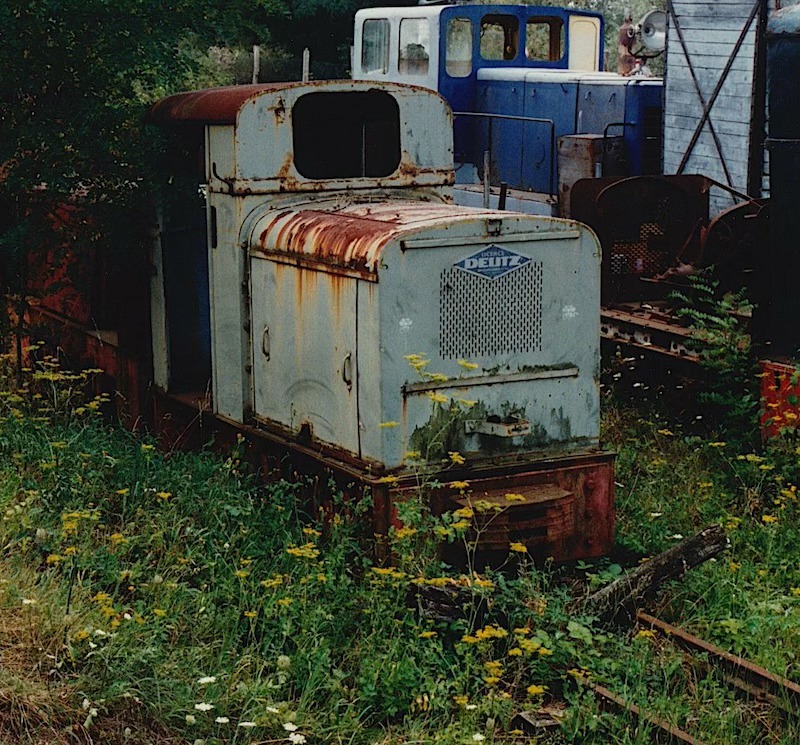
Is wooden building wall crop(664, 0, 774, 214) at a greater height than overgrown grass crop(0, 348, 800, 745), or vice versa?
wooden building wall crop(664, 0, 774, 214)

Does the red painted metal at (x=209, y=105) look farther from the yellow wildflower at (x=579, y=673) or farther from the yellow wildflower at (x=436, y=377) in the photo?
the yellow wildflower at (x=579, y=673)

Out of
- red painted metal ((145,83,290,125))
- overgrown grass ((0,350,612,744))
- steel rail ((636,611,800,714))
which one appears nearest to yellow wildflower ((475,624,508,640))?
overgrown grass ((0,350,612,744))

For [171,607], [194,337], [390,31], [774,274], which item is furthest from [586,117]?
[171,607]

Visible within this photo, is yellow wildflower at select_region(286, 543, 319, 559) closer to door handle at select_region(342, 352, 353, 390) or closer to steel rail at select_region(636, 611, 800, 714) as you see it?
door handle at select_region(342, 352, 353, 390)

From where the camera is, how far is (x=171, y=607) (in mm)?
5652

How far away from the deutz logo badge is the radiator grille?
0.09ft

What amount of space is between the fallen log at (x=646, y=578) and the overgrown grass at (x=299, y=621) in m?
0.11

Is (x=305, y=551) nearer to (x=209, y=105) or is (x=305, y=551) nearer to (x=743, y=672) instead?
(x=743, y=672)

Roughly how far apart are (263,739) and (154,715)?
0.41m

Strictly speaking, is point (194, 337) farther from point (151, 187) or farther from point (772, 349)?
point (772, 349)

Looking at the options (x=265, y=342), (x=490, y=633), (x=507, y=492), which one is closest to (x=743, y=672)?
(x=490, y=633)

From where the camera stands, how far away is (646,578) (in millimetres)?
6168

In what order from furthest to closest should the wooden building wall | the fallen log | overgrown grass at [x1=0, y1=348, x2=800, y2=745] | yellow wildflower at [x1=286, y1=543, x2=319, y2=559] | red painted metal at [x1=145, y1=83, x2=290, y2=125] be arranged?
the wooden building wall
red painted metal at [x1=145, y1=83, x2=290, y2=125]
the fallen log
yellow wildflower at [x1=286, y1=543, x2=319, y2=559]
overgrown grass at [x1=0, y1=348, x2=800, y2=745]

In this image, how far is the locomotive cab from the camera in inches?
247
